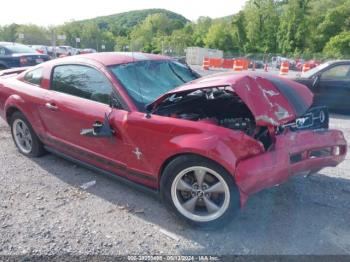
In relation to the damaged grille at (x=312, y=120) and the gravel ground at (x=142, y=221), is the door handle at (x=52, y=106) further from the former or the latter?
the damaged grille at (x=312, y=120)

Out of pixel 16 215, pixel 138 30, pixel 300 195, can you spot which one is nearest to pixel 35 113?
pixel 16 215

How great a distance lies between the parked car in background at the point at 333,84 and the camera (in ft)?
26.3

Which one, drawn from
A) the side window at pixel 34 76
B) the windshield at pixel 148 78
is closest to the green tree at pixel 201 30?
the side window at pixel 34 76

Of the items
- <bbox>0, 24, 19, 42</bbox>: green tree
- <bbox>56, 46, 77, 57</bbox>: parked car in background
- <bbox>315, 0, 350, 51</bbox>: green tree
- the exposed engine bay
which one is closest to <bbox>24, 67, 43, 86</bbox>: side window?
the exposed engine bay

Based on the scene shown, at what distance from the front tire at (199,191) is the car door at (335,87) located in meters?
5.83

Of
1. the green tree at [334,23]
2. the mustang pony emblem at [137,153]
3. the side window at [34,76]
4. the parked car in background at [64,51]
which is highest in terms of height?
the green tree at [334,23]

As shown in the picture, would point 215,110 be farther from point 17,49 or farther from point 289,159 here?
point 17,49

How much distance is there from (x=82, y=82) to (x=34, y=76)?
111cm

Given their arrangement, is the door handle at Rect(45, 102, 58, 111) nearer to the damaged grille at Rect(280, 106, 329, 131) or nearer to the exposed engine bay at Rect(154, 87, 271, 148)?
the exposed engine bay at Rect(154, 87, 271, 148)

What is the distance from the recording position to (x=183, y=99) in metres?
3.51

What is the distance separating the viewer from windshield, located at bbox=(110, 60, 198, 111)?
3.68 m

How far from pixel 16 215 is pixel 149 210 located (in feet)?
4.35

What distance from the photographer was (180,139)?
310cm

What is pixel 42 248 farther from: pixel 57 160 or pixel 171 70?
pixel 171 70
